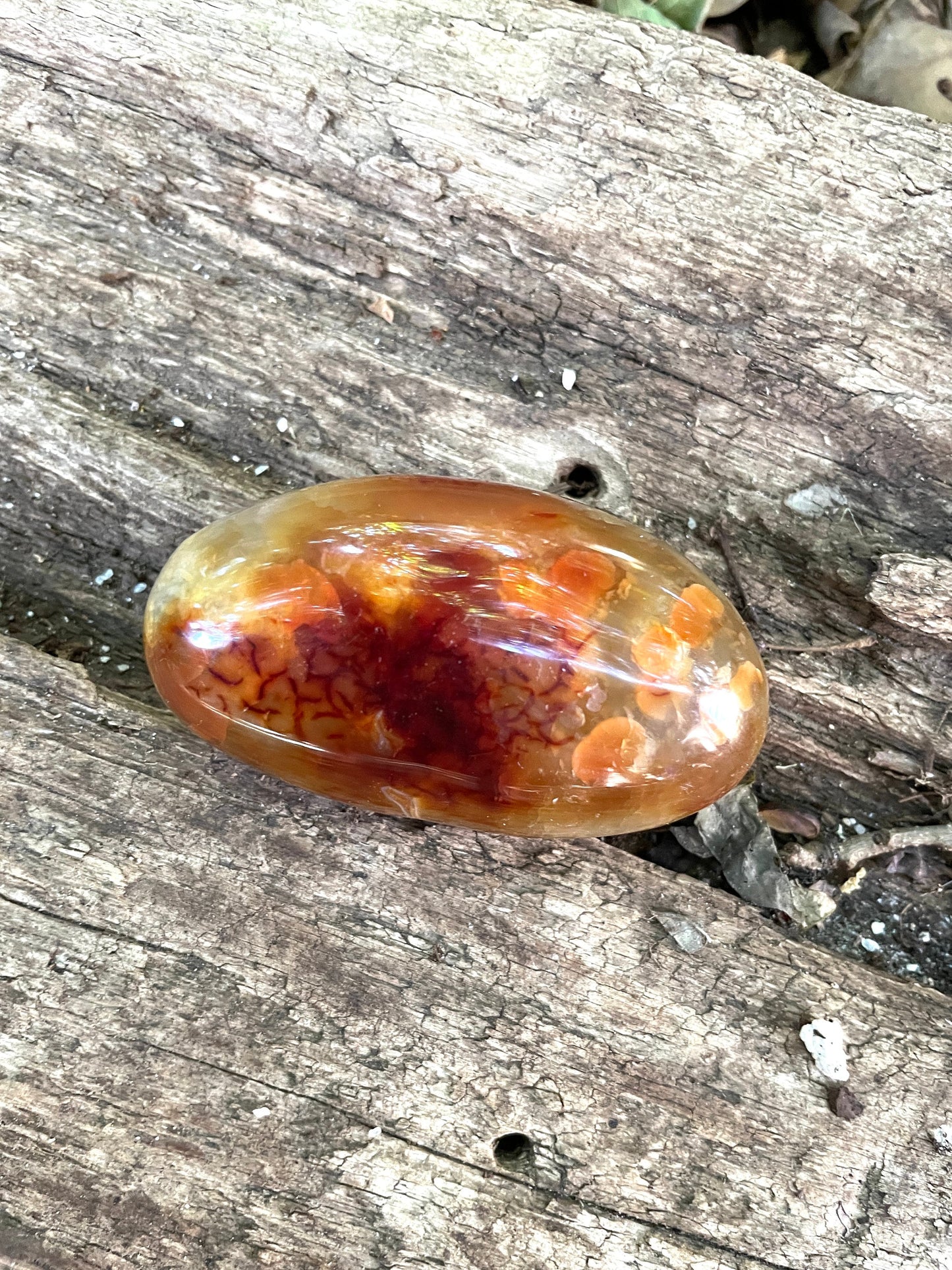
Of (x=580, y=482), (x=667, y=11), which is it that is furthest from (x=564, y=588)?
(x=667, y=11)

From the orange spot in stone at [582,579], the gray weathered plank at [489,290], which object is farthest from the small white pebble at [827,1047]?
Result: the orange spot in stone at [582,579]

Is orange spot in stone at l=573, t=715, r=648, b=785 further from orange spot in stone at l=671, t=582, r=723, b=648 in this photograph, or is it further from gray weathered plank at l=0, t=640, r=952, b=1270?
gray weathered plank at l=0, t=640, r=952, b=1270

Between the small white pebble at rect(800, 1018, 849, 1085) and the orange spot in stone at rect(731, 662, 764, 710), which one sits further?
the small white pebble at rect(800, 1018, 849, 1085)

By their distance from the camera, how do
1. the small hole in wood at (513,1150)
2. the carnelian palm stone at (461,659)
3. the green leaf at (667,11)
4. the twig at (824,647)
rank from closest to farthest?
the carnelian palm stone at (461,659)
the small hole in wood at (513,1150)
the twig at (824,647)
the green leaf at (667,11)

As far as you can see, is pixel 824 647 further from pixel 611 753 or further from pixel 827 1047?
pixel 827 1047

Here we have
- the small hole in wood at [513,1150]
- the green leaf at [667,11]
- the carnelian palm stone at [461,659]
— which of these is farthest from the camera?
the green leaf at [667,11]

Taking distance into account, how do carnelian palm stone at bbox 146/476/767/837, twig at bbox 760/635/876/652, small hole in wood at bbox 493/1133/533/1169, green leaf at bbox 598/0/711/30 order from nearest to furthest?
carnelian palm stone at bbox 146/476/767/837, small hole in wood at bbox 493/1133/533/1169, twig at bbox 760/635/876/652, green leaf at bbox 598/0/711/30

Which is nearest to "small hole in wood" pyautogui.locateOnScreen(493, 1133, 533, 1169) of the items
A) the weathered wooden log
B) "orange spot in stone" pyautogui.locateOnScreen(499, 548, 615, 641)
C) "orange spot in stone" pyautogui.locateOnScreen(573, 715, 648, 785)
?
the weathered wooden log

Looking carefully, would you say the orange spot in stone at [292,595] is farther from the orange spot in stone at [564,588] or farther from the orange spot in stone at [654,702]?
the orange spot in stone at [654,702]
